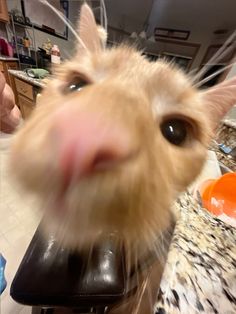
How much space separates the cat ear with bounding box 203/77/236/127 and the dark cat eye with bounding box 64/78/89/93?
321mm

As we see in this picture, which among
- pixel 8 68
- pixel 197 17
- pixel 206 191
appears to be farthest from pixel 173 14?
pixel 8 68

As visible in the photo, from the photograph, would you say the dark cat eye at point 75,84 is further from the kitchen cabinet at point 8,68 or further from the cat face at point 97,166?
the kitchen cabinet at point 8,68

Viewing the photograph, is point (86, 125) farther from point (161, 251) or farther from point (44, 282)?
point (44, 282)

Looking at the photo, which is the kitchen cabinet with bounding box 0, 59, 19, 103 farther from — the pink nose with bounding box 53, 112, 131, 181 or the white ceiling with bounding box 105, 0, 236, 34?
the pink nose with bounding box 53, 112, 131, 181

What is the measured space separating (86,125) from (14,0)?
4239 millimetres

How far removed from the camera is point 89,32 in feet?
1.75

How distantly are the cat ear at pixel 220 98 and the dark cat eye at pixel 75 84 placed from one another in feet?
1.05

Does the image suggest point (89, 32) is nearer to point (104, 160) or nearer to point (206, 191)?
point (104, 160)

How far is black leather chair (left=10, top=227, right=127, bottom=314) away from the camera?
1.73 feet

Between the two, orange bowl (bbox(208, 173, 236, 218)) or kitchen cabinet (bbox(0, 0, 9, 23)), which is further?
kitchen cabinet (bbox(0, 0, 9, 23))

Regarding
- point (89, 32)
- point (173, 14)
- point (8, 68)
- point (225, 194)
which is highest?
point (173, 14)

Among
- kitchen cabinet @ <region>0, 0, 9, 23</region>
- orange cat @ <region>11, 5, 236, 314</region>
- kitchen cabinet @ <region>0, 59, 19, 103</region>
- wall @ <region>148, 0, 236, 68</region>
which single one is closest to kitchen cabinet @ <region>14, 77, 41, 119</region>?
kitchen cabinet @ <region>0, 59, 19, 103</region>

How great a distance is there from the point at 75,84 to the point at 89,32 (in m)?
0.18

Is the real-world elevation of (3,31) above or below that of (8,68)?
above
